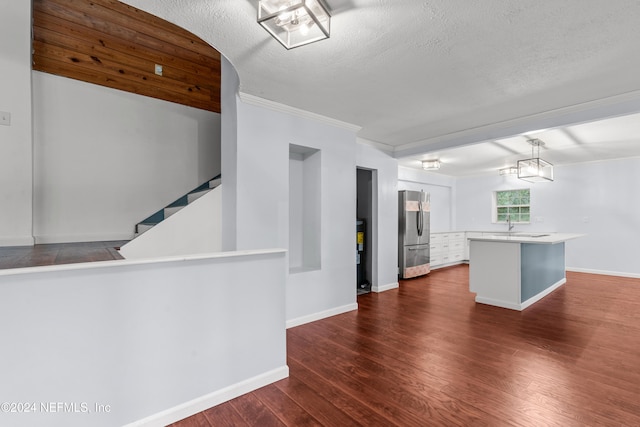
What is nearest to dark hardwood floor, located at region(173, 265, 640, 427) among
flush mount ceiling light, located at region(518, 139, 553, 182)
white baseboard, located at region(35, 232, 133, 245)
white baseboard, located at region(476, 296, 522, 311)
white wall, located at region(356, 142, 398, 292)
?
white baseboard, located at region(476, 296, 522, 311)

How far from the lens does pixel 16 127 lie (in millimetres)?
3160

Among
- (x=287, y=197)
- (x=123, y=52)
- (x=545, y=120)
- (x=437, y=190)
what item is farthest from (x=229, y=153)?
(x=437, y=190)

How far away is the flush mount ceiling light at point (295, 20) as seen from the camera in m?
1.59

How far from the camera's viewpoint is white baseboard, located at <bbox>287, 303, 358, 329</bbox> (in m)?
3.47

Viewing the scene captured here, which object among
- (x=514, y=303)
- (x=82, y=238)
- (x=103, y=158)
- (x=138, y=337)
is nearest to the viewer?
(x=138, y=337)

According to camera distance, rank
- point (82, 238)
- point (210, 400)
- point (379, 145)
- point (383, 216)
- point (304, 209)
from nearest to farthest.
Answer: point (210, 400), point (82, 238), point (304, 209), point (383, 216), point (379, 145)

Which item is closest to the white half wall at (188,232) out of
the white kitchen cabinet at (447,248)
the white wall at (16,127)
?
the white wall at (16,127)

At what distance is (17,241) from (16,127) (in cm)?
119

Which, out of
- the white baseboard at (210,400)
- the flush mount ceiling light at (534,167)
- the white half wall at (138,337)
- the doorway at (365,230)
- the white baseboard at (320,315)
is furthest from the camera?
the doorway at (365,230)

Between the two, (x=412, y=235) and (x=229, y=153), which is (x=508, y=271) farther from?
(x=229, y=153)

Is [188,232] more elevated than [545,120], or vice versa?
[545,120]

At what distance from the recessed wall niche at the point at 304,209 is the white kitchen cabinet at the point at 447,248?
4.10 metres

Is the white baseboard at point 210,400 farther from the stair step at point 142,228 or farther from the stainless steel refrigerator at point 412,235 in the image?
the stainless steel refrigerator at point 412,235

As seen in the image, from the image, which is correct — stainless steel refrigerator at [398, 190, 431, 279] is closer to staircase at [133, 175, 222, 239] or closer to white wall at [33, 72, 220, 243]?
staircase at [133, 175, 222, 239]
